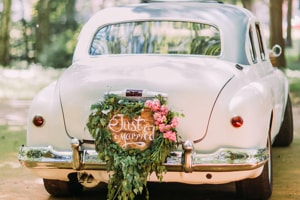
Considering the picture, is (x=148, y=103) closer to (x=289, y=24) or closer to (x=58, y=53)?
(x=58, y=53)

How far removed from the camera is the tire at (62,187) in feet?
20.6

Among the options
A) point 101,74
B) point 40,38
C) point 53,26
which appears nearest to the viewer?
point 101,74

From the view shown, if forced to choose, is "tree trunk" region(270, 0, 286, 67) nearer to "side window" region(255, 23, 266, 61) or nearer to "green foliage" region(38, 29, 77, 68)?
"green foliage" region(38, 29, 77, 68)

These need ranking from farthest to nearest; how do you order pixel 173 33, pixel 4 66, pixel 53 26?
1. pixel 53 26
2. pixel 4 66
3. pixel 173 33

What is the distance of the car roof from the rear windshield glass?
6 cm

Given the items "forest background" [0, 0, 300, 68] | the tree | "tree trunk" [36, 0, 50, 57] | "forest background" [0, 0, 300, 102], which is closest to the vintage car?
"forest background" [0, 0, 300, 102]

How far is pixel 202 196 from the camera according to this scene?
6.45 meters

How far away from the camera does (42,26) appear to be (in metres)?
28.3

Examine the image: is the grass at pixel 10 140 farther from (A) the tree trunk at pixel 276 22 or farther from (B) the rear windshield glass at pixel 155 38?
(A) the tree trunk at pixel 276 22

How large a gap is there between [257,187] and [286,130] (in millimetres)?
3317

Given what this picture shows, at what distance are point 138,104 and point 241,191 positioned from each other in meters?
1.34

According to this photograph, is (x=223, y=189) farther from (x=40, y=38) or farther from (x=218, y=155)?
(x=40, y=38)

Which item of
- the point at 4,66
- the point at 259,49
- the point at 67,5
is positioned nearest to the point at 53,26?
the point at 67,5

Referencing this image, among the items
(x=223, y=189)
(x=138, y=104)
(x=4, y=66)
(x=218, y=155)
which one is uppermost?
(x=138, y=104)
